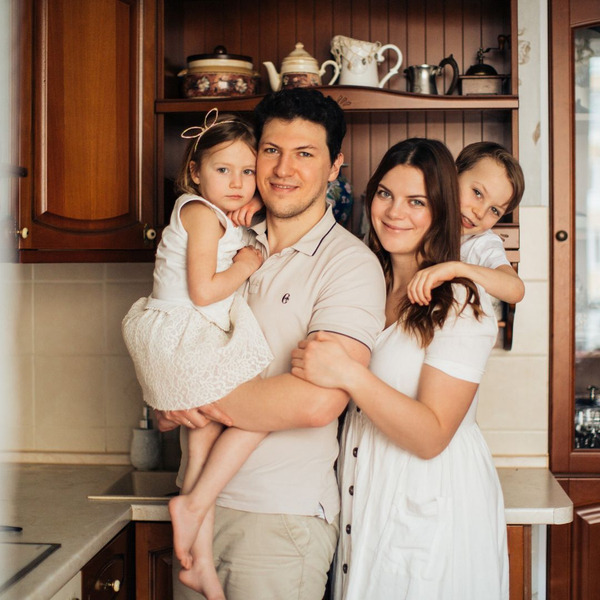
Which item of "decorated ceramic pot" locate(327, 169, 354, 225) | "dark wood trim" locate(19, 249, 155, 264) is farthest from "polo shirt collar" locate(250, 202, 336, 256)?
"dark wood trim" locate(19, 249, 155, 264)

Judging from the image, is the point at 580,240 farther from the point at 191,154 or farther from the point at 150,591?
the point at 150,591

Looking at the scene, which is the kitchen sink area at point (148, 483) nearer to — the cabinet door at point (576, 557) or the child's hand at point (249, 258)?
the child's hand at point (249, 258)

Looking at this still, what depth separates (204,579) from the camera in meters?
1.41

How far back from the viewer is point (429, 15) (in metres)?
2.12

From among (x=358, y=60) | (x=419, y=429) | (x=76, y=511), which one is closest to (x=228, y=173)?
(x=358, y=60)

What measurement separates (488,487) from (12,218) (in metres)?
1.40

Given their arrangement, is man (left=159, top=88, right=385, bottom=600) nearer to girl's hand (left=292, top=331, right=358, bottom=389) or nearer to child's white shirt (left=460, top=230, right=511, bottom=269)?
girl's hand (left=292, top=331, right=358, bottom=389)

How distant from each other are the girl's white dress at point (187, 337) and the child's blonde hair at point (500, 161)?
65 centimetres

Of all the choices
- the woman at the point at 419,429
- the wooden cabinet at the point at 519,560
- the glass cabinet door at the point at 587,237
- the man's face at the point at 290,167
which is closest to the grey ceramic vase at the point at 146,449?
the woman at the point at 419,429

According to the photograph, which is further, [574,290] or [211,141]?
[574,290]

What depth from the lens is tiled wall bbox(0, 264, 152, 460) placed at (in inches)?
89.7

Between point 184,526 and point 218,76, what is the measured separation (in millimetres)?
1210

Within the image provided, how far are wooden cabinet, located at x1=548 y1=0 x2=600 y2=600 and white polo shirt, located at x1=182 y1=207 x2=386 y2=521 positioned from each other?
898 millimetres

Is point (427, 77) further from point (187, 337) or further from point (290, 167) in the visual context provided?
point (187, 337)
